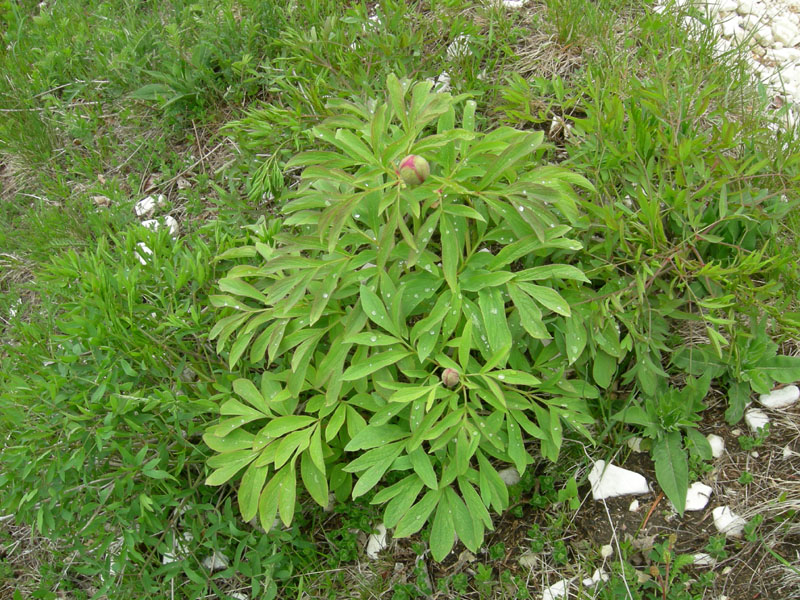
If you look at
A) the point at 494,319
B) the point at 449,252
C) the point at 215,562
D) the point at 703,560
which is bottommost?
the point at 215,562

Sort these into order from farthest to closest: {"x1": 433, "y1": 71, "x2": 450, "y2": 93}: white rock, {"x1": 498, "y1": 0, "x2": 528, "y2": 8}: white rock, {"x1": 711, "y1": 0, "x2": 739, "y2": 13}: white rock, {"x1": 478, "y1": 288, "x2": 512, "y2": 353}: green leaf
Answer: {"x1": 498, "y1": 0, "x2": 528, "y2": 8}: white rock, {"x1": 711, "y1": 0, "x2": 739, "y2": 13}: white rock, {"x1": 433, "y1": 71, "x2": 450, "y2": 93}: white rock, {"x1": 478, "y1": 288, "x2": 512, "y2": 353}: green leaf

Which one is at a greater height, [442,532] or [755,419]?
[755,419]

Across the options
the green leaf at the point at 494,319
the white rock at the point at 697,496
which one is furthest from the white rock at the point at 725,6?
the white rock at the point at 697,496

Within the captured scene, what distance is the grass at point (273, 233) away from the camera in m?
2.45

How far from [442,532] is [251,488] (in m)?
0.71

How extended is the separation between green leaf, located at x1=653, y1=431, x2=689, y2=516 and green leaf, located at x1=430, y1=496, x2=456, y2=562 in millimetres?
779

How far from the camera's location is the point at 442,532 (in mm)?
2352

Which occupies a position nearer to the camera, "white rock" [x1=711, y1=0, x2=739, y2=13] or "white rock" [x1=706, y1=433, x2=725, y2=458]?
"white rock" [x1=706, y1=433, x2=725, y2=458]

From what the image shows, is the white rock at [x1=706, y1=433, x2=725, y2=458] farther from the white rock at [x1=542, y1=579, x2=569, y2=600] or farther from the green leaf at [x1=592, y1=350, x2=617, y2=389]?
the white rock at [x1=542, y1=579, x2=569, y2=600]

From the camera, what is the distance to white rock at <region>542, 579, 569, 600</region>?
2371mm

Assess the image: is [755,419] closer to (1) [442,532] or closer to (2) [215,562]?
(1) [442,532]

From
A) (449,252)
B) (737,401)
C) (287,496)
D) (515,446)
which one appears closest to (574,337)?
(515,446)

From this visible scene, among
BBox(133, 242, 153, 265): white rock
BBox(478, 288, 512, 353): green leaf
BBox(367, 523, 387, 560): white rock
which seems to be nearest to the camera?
Answer: BBox(478, 288, 512, 353): green leaf

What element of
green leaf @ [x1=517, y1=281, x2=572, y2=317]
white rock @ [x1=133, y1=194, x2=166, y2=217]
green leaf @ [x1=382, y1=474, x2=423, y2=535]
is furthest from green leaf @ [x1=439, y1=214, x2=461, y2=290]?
white rock @ [x1=133, y1=194, x2=166, y2=217]
